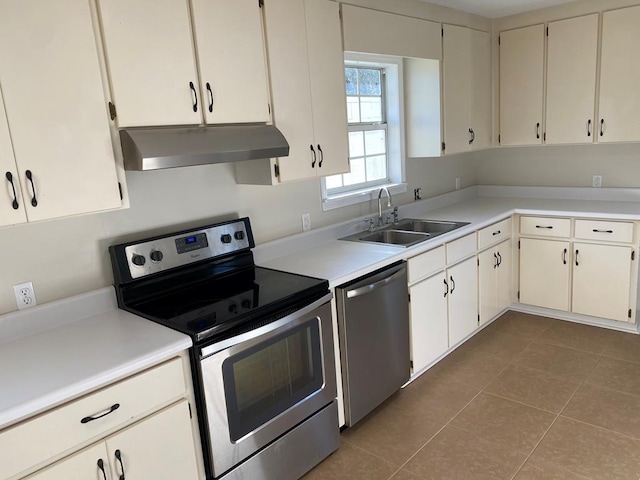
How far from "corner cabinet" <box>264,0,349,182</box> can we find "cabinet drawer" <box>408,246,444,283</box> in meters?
0.69

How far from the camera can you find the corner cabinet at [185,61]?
1.84 m

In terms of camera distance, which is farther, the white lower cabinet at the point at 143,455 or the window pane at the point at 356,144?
the window pane at the point at 356,144

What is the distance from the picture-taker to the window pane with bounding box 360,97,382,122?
356 cm

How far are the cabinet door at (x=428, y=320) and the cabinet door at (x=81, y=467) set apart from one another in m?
1.83

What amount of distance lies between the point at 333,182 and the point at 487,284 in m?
1.42

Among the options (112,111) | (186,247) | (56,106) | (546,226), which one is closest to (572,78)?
(546,226)

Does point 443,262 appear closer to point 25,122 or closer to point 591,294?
point 591,294

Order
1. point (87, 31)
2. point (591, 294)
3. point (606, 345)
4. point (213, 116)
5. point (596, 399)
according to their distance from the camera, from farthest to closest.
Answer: point (591, 294) → point (606, 345) → point (596, 399) → point (213, 116) → point (87, 31)

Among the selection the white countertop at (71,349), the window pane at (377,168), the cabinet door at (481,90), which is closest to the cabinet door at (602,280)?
the cabinet door at (481,90)

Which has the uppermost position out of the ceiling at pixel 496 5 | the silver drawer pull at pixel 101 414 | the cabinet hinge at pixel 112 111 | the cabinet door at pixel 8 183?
Answer: the ceiling at pixel 496 5

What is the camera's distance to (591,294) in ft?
12.3

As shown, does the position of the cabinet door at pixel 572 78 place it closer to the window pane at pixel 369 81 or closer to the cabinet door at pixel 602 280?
the cabinet door at pixel 602 280

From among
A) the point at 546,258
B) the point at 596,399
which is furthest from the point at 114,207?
the point at 546,258

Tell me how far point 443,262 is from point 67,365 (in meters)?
2.23
